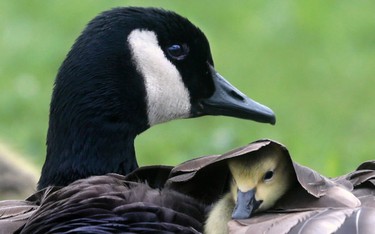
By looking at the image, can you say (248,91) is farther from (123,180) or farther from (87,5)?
(123,180)

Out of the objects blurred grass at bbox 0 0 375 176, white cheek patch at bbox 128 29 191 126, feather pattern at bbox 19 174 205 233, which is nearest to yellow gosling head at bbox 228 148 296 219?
feather pattern at bbox 19 174 205 233

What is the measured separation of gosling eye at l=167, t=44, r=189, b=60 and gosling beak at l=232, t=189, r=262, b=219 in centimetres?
110

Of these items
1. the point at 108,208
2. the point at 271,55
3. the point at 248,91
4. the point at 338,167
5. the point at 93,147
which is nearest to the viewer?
the point at 108,208

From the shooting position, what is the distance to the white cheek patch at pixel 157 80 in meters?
4.89

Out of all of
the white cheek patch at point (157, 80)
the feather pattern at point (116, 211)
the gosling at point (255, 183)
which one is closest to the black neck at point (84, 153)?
the white cheek patch at point (157, 80)

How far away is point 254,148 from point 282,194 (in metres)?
0.20

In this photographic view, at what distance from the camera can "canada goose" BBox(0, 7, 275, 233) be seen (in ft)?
15.6

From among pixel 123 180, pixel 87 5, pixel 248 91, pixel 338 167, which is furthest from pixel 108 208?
pixel 87 5

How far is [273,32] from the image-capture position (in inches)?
392

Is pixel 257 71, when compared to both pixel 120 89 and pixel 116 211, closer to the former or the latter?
pixel 120 89

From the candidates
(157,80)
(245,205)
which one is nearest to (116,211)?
(245,205)

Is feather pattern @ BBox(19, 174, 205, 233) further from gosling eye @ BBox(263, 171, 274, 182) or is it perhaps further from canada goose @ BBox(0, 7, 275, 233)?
canada goose @ BBox(0, 7, 275, 233)

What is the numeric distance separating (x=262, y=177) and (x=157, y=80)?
1.04 meters

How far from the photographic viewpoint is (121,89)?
4.84m
